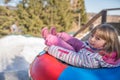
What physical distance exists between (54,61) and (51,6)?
14.2m

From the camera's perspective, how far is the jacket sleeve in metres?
1.77

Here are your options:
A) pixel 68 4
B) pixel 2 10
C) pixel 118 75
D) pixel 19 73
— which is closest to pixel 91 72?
pixel 118 75

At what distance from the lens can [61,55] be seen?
187 cm

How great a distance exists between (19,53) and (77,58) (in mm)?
4740

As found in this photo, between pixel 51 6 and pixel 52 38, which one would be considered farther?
pixel 51 6

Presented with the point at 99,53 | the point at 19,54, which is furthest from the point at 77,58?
the point at 19,54

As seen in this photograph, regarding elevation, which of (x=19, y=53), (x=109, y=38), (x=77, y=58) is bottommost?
(x=19, y=53)

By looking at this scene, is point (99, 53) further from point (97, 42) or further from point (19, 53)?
point (19, 53)

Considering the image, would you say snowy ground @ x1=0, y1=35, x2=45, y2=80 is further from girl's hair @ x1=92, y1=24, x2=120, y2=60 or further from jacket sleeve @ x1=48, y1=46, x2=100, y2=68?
girl's hair @ x1=92, y1=24, x2=120, y2=60

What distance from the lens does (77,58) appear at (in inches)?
71.2

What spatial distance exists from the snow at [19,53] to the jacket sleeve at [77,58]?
126 inches

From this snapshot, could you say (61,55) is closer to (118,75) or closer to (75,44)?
(118,75)

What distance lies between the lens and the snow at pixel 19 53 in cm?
526

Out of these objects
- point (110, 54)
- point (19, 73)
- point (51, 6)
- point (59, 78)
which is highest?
point (110, 54)
